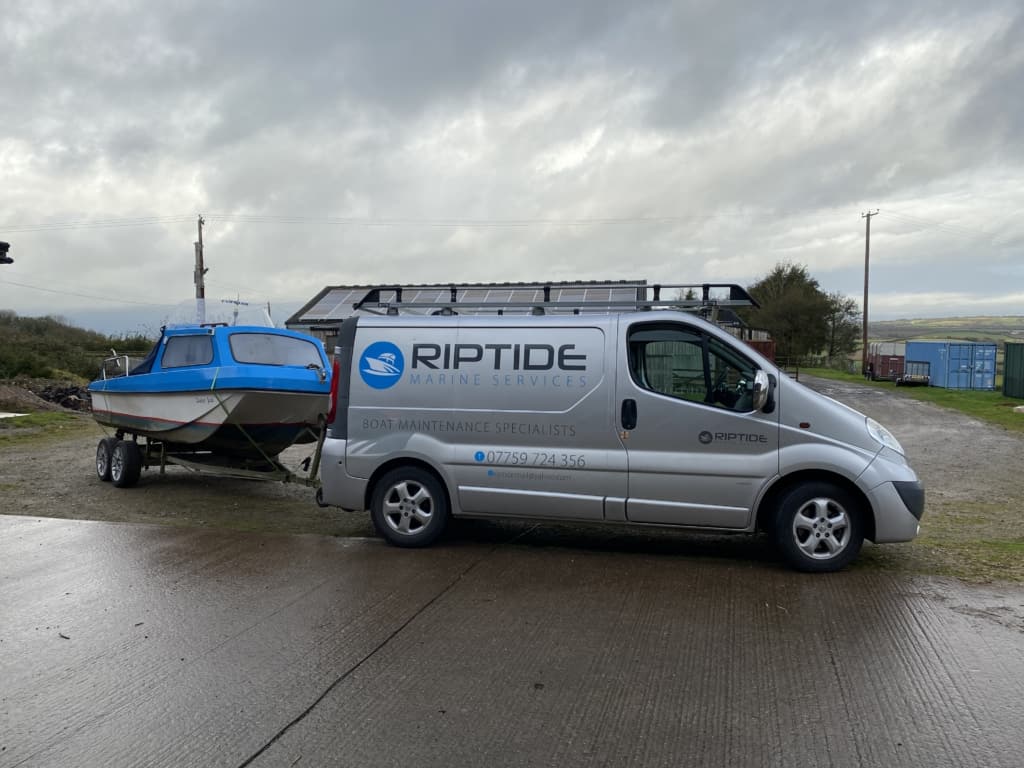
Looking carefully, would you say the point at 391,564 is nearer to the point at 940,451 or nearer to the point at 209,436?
the point at 209,436

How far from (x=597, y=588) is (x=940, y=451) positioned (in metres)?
12.5

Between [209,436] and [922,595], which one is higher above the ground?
[209,436]

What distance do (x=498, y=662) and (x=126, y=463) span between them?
834 centimetres

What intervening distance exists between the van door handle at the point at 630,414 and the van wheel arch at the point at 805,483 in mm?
1203

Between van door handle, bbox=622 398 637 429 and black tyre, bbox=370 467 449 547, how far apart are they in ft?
5.82

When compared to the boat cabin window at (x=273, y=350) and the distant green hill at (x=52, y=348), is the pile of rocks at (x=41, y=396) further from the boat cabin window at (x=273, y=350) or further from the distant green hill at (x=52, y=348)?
the boat cabin window at (x=273, y=350)

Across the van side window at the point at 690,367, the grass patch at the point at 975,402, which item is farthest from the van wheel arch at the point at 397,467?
the grass patch at the point at 975,402


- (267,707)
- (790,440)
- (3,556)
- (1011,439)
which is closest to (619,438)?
(790,440)

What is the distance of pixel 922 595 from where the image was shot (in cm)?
614

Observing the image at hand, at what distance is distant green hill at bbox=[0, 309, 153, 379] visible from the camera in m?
29.5

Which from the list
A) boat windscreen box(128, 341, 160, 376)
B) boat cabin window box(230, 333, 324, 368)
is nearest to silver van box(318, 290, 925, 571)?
boat cabin window box(230, 333, 324, 368)

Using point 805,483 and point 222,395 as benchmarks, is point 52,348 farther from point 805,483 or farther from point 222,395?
point 805,483

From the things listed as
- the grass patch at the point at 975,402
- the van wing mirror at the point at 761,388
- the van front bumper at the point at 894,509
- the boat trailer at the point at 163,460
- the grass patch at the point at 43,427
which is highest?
the van wing mirror at the point at 761,388

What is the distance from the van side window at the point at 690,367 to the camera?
6.87 metres
